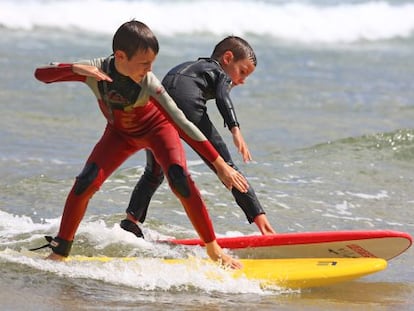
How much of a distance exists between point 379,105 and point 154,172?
8363mm

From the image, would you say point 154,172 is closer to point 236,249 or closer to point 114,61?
point 236,249

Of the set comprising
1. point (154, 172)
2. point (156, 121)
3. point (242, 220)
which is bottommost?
point (242, 220)

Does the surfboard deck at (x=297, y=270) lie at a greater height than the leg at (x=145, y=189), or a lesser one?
lesser

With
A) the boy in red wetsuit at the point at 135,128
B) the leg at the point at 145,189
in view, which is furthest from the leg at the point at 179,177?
the leg at the point at 145,189

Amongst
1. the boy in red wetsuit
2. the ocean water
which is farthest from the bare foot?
the ocean water

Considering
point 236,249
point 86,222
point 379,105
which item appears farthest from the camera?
point 379,105

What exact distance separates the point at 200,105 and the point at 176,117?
81 centimetres

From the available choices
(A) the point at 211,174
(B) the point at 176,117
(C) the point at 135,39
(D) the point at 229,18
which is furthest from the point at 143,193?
(D) the point at 229,18

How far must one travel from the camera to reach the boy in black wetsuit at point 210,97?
5855mm

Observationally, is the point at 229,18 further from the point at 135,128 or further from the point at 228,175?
the point at 228,175

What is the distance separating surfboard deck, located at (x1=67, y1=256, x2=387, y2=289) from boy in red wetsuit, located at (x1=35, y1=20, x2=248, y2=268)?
0.11m

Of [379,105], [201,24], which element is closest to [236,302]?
[379,105]

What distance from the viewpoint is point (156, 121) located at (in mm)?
5320

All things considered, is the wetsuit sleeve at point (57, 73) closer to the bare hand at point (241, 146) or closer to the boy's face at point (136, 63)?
the boy's face at point (136, 63)
